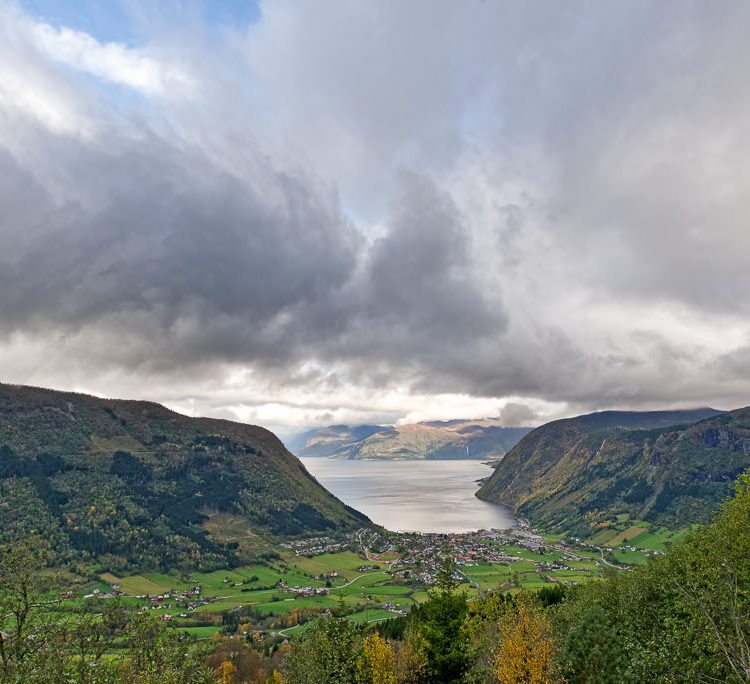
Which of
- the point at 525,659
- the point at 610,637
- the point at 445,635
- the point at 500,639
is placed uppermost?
the point at 525,659

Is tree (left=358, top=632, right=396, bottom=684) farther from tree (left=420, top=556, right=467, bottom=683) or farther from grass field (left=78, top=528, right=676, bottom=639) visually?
grass field (left=78, top=528, right=676, bottom=639)

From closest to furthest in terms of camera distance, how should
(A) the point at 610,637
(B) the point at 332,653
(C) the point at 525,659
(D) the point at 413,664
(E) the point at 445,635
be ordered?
(B) the point at 332,653 < (C) the point at 525,659 < (A) the point at 610,637 < (D) the point at 413,664 < (E) the point at 445,635

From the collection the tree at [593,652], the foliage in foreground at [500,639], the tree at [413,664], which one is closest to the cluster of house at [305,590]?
the foliage in foreground at [500,639]

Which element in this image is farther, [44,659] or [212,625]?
[212,625]

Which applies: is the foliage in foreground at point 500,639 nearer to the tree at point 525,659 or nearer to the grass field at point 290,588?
the tree at point 525,659

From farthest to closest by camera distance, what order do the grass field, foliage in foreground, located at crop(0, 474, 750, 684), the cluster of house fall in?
1. the cluster of house
2. the grass field
3. foliage in foreground, located at crop(0, 474, 750, 684)

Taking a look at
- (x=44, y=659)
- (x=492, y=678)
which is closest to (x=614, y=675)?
(x=492, y=678)

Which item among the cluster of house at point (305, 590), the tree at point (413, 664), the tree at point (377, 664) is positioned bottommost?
the cluster of house at point (305, 590)

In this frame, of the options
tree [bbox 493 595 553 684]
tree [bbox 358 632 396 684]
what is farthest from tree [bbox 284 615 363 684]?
tree [bbox 493 595 553 684]

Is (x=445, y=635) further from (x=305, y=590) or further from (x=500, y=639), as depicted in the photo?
(x=305, y=590)

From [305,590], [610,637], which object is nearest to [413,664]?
[610,637]

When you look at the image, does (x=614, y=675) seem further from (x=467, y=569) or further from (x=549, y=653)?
(x=467, y=569)
